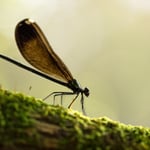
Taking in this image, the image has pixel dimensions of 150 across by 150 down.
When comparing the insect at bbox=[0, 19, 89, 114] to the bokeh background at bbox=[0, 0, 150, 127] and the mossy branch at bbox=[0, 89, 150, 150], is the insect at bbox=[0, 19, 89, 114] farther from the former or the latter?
the bokeh background at bbox=[0, 0, 150, 127]

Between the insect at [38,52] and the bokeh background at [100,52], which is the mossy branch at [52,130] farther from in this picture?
the bokeh background at [100,52]

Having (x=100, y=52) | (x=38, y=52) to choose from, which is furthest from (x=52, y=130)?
(x=100, y=52)

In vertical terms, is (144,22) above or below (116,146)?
above

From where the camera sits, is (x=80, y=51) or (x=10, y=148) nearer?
(x=10, y=148)

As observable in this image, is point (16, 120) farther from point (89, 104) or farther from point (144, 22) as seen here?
point (144, 22)

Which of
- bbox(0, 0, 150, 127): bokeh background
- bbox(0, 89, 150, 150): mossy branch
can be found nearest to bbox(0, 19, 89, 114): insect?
bbox(0, 89, 150, 150): mossy branch

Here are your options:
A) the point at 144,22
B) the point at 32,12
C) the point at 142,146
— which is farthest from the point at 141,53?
the point at 142,146

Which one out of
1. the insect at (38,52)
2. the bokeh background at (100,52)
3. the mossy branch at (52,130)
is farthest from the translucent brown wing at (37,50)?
the bokeh background at (100,52)
